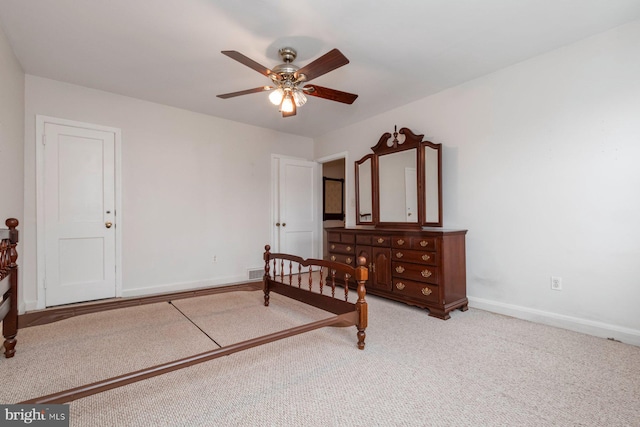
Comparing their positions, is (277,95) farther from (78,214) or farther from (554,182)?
(78,214)

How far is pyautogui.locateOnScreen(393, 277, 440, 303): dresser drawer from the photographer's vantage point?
2920 millimetres

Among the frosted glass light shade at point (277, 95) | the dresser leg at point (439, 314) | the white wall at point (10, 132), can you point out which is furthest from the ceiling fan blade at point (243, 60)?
the dresser leg at point (439, 314)

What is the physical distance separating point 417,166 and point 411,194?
357 mm

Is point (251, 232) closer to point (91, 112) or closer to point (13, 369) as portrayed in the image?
point (91, 112)

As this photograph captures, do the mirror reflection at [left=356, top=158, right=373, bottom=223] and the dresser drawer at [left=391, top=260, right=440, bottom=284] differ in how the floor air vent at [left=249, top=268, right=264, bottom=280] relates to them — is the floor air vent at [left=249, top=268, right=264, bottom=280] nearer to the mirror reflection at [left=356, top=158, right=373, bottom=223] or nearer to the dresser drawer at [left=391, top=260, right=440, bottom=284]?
the mirror reflection at [left=356, top=158, right=373, bottom=223]

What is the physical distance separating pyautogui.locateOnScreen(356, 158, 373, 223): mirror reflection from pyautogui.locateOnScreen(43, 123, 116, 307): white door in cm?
330

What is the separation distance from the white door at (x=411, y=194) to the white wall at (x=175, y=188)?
233 cm

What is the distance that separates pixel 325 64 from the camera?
84.7 inches

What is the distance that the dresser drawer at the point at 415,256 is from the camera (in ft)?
Answer: 9.68

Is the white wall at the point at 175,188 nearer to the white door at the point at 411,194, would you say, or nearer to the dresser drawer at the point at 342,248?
→ the dresser drawer at the point at 342,248

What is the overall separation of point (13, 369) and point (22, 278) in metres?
1.70

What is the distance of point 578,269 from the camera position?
2.54 m

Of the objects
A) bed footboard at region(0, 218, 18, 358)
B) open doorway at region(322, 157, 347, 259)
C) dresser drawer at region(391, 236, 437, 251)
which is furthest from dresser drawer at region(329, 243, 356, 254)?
bed footboard at region(0, 218, 18, 358)

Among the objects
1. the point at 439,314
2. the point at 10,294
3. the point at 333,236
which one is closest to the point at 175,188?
the point at 10,294
